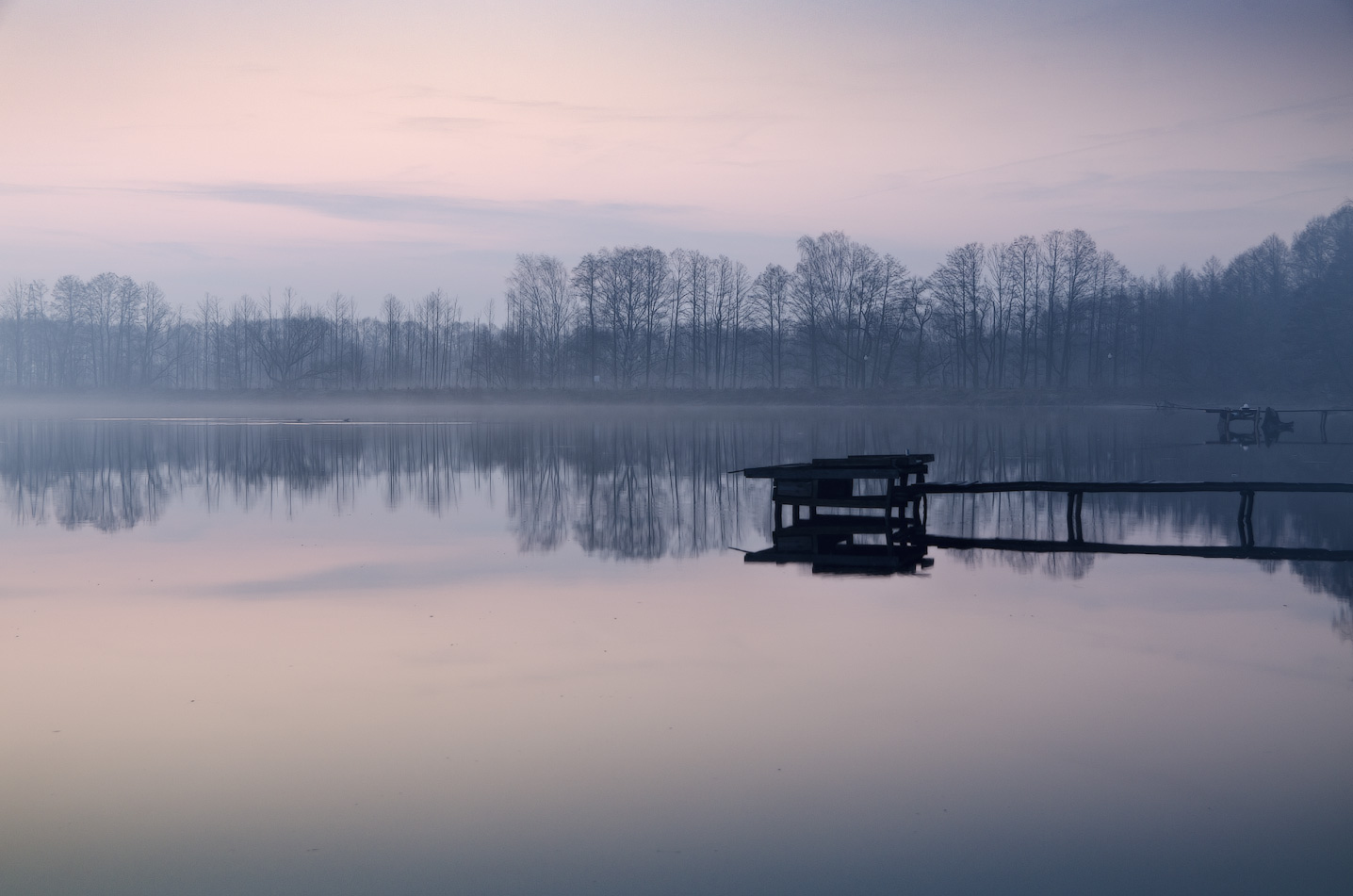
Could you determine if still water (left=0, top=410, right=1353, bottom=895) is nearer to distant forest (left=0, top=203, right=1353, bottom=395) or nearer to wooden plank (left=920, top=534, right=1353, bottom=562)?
wooden plank (left=920, top=534, right=1353, bottom=562)

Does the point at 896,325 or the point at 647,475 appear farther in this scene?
the point at 896,325

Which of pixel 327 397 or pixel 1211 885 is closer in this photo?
pixel 1211 885

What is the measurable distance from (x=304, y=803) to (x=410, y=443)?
40.7 meters

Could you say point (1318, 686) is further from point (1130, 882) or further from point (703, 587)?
point (703, 587)

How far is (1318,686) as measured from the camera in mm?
10211

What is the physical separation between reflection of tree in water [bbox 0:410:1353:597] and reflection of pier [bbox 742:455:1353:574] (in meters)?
0.69

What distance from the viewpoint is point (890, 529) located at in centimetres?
1869

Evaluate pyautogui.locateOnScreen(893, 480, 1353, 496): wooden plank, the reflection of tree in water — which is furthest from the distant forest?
pyautogui.locateOnScreen(893, 480, 1353, 496): wooden plank

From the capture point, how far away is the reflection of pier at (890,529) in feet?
58.1

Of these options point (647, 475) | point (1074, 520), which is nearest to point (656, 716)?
point (1074, 520)

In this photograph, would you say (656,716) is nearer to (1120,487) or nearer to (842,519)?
(842,519)

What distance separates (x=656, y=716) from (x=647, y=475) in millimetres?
22541

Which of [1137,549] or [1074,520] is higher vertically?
[1074,520]

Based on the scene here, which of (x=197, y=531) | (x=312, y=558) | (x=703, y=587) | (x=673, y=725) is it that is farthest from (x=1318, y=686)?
(x=197, y=531)
